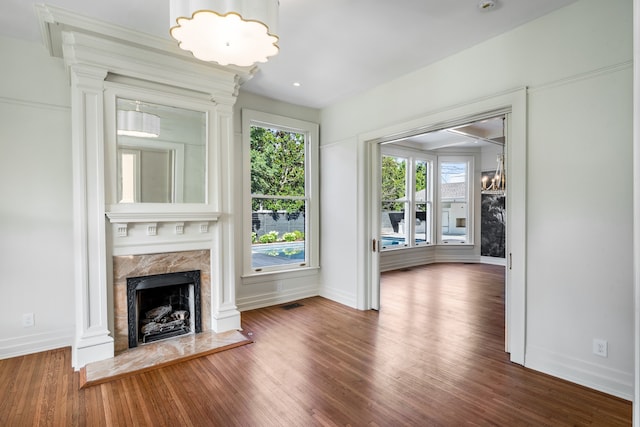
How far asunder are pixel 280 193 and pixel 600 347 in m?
3.88

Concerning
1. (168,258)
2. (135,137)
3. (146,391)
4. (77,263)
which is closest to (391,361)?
(146,391)

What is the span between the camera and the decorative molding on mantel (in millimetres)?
2992

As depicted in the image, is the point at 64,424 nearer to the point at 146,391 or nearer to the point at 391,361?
the point at 146,391

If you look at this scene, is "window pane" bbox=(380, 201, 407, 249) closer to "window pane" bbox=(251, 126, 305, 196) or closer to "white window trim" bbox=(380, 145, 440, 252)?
"white window trim" bbox=(380, 145, 440, 252)

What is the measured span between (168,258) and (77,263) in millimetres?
762

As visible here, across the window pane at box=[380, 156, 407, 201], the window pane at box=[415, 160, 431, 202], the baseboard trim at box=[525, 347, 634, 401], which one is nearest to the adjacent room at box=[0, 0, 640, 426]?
the baseboard trim at box=[525, 347, 634, 401]

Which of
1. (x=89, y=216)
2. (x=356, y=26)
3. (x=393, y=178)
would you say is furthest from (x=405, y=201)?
(x=89, y=216)

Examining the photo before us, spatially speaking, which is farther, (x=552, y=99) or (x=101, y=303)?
(x=101, y=303)

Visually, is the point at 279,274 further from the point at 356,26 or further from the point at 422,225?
the point at 422,225

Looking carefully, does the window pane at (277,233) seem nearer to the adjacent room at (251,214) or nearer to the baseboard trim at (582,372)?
the adjacent room at (251,214)

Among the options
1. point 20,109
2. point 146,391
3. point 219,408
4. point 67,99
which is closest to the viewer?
point 219,408

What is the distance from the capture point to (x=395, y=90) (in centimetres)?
404

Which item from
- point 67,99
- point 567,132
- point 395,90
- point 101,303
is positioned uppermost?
point 395,90

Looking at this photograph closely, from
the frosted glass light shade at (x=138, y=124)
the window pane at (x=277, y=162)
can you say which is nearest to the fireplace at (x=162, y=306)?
the frosted glass light shade at (x=138, y=124)
